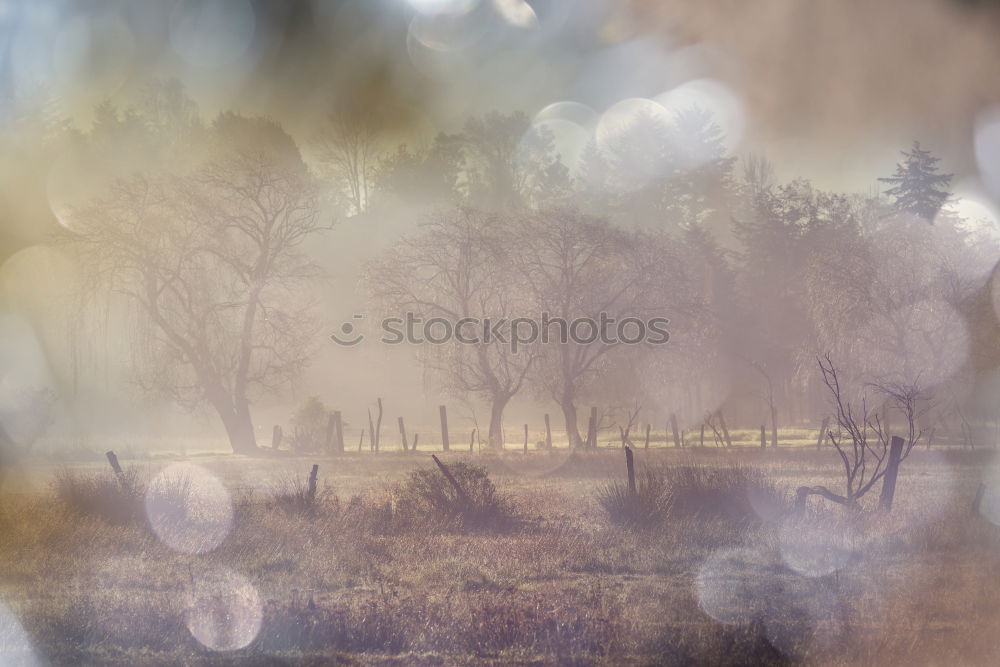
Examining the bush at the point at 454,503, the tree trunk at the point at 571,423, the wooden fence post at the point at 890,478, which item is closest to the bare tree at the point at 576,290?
the tree trunk at the point at 571,423

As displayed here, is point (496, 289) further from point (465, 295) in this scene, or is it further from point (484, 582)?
point (484, 582)

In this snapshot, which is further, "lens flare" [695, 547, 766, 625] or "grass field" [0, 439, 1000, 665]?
"lens flare" [695, 547, 766, 625]

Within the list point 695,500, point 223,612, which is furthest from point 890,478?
point 223,612

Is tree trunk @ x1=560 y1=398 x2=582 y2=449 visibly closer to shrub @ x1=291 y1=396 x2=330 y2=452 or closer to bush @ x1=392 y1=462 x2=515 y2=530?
shrub @ x1=291 y1=396 x2=330 y2=452

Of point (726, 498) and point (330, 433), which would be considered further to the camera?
point (330, 433)

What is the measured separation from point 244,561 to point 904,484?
54.0ft

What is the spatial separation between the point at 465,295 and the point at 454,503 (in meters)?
24.1

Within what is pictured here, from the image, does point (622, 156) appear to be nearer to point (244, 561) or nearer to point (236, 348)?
point (236, 348)

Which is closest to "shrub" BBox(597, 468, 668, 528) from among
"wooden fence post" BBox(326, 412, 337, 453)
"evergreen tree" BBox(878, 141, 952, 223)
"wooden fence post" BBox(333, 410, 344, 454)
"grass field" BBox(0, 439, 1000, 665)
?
"grass field" BBox(0, 439, 1000, 665)

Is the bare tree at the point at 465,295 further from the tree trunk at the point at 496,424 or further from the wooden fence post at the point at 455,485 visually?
the wooden fence post at the point at 455,485

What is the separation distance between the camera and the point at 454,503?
17.6 meters

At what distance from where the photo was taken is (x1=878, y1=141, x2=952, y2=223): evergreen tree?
56688 millimetres

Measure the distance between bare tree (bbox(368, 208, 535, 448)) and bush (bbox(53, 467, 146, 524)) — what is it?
22645mm

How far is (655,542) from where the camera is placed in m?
14.8
